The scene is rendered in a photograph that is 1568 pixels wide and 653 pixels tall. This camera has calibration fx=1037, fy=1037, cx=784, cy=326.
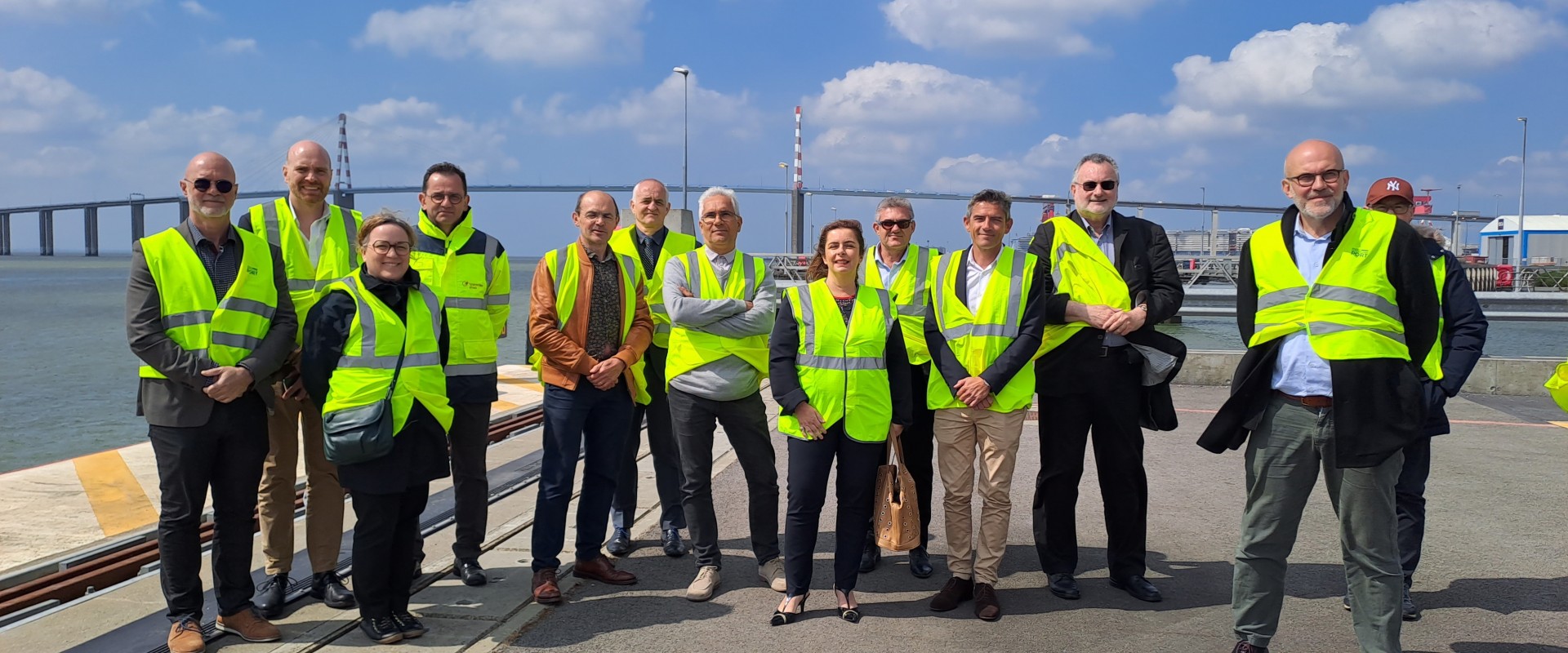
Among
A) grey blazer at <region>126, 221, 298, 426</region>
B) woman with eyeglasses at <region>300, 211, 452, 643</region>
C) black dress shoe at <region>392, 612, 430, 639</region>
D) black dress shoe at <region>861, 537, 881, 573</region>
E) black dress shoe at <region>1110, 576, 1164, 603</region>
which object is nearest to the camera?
grey blazer at <region>126, 221, 298, 426</region>

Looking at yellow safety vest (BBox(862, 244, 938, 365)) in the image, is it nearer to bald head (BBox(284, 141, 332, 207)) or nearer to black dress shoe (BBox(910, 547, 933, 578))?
black dress shoe (BBox(910, 547, 933, 578))

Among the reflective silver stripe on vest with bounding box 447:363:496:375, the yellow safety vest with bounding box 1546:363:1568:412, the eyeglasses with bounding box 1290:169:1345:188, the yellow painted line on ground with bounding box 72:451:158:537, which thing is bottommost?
the yellow painted line on ground with bounding box 72:451:158:537

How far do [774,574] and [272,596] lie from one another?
6.74 ft

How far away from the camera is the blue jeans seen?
4.50m

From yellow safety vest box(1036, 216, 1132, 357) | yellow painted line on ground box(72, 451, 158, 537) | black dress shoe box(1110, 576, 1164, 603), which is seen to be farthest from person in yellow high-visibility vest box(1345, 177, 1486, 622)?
yellow painted line on ground box(72, 451, 158, 537)

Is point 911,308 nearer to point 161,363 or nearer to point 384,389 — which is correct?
point 384,389

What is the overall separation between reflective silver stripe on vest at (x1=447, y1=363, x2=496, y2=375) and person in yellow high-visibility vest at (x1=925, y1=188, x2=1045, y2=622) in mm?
1975

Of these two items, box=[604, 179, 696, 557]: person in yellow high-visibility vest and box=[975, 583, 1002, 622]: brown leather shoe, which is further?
box=[604, 179, 696, 557]: person in yellow high-visibility vest

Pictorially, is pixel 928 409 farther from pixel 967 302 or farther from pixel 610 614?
pixel 610 614

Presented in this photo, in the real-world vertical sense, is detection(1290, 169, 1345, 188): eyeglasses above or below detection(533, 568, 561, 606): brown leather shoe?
above

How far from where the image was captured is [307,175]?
4.32m

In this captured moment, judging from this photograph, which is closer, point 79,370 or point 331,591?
point 331,591

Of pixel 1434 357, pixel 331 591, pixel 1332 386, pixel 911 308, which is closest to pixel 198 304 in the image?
pixel 331 591

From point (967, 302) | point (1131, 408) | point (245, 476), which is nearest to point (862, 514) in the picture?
point (967, 302)
